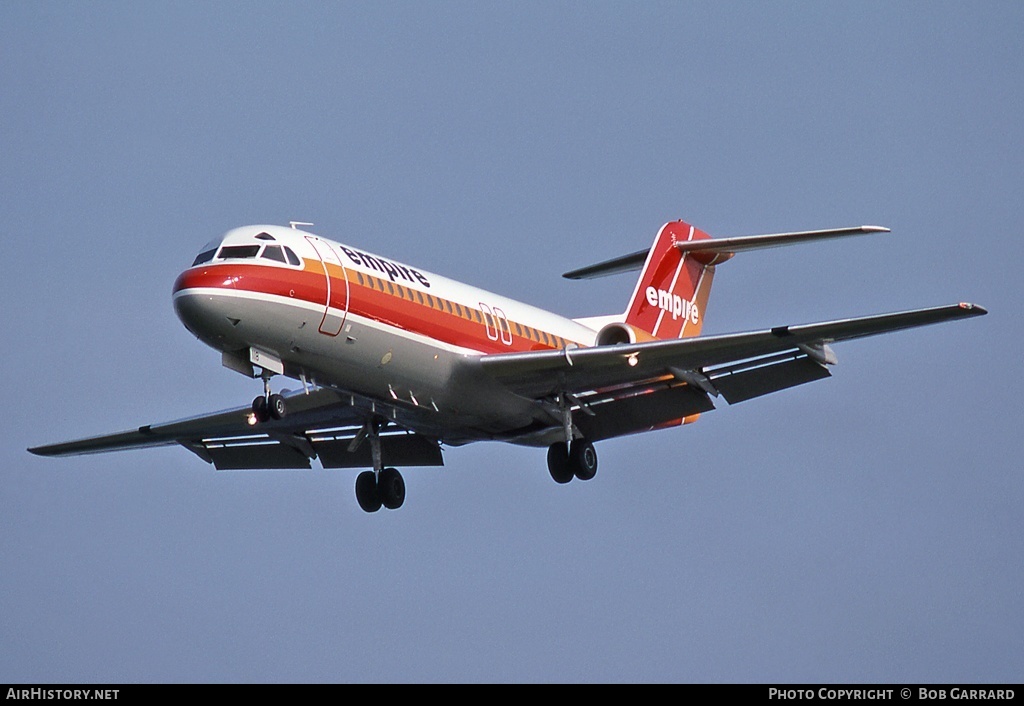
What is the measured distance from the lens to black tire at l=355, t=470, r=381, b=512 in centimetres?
3503

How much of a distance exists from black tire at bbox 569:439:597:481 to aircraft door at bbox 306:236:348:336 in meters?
5.58

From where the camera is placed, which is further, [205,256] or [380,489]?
[380,489]

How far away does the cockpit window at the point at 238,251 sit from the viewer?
97.8ft

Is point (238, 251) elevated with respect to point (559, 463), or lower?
elevated

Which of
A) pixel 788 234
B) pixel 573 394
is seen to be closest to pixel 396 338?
pixel 573 394

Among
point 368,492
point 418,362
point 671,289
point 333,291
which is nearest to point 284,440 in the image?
point 368,492

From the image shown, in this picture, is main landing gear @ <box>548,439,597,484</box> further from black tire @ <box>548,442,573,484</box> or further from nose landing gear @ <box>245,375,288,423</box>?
nose landing gear @ <box>245,375,288,423</box>

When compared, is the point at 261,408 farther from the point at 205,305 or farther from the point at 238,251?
the point at 238,251

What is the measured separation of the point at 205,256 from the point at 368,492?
7.07 meters

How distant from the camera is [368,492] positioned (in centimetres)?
3506

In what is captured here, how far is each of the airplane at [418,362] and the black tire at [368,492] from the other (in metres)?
0.03

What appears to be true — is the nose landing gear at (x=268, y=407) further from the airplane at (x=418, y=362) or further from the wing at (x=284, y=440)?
the wing at (x=284, y=440)
